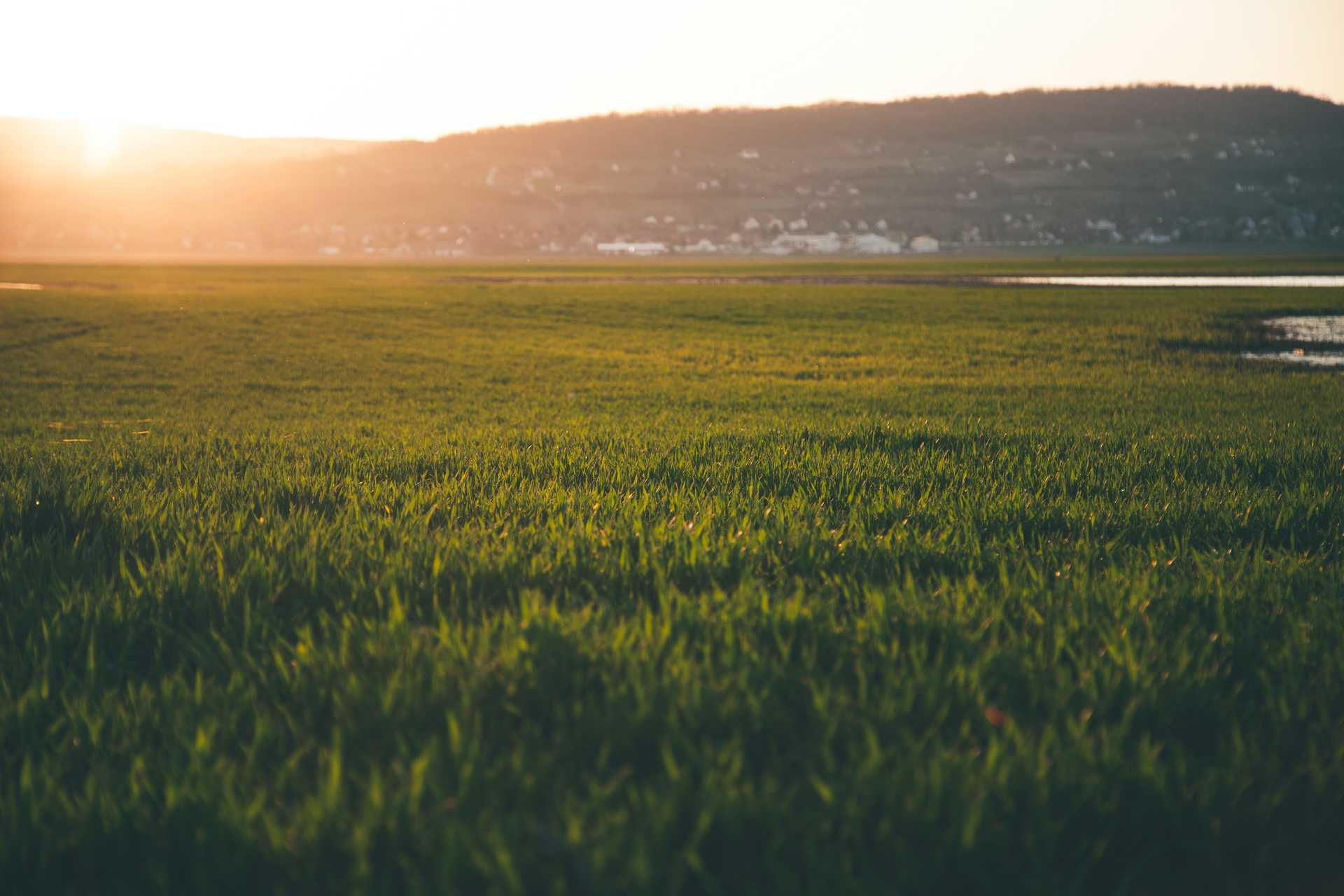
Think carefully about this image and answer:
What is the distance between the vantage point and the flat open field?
82.9 inches

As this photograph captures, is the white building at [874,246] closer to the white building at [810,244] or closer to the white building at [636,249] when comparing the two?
the white building at [810,244]

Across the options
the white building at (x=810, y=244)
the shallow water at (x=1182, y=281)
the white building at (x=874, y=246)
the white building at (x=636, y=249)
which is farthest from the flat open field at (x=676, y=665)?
the white building at (x=636, y=249)

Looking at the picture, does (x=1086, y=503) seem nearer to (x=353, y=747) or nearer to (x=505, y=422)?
(x=353, y=747)

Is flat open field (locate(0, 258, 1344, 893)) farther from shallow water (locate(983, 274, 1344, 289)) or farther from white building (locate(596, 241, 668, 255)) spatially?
white building (locate(596, 241, 668, 255))

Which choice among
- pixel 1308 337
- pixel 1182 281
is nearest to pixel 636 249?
pixel 1182 281

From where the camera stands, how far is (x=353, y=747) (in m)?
2.49

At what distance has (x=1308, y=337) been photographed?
2514cm

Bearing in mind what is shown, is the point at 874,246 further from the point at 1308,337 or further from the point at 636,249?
the point at 1308,337

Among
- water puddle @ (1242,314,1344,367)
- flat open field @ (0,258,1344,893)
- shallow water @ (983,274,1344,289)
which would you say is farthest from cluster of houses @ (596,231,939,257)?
flat open field @ (0,258,1344,893)

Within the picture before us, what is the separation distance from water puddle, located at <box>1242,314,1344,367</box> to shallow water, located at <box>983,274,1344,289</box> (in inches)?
921

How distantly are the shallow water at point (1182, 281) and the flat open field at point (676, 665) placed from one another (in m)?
54.6

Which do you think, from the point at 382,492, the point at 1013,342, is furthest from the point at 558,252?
the point at 382,492

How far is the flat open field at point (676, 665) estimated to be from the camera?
82.9 inches

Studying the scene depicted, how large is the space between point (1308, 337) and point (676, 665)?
97.8ft
